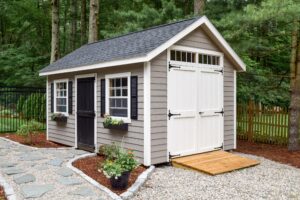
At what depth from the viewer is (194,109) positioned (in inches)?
306

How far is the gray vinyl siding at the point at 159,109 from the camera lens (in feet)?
22.7

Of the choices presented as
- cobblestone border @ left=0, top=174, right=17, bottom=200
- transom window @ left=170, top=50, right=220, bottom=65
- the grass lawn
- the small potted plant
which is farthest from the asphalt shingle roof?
the grass lawn

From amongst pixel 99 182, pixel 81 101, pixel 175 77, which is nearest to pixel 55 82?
pixel 81 101

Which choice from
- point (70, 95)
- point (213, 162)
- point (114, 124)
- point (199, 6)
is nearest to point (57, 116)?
point (70, 95)

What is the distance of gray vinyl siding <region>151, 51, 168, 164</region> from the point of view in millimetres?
6922

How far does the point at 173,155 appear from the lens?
7.29 meters

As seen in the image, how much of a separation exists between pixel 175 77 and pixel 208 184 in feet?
8.48

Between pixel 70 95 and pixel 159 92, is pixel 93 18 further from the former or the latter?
pixel 159 92

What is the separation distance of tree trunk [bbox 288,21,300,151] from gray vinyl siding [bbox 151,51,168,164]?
4117 millimetres

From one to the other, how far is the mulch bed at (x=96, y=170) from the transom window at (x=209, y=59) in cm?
315

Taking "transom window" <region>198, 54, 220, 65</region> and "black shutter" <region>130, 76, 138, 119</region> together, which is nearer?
"black shutter" <region>130, 76, 138, 119</region>

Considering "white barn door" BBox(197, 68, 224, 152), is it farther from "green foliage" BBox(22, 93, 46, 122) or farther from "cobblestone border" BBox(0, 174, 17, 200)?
"green foliage" BBox(22, 93, 46, 122)

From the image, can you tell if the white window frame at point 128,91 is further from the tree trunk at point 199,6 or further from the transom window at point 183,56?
the tree trunk at point 199,6

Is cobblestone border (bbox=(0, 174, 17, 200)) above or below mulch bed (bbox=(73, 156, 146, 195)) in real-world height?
above
